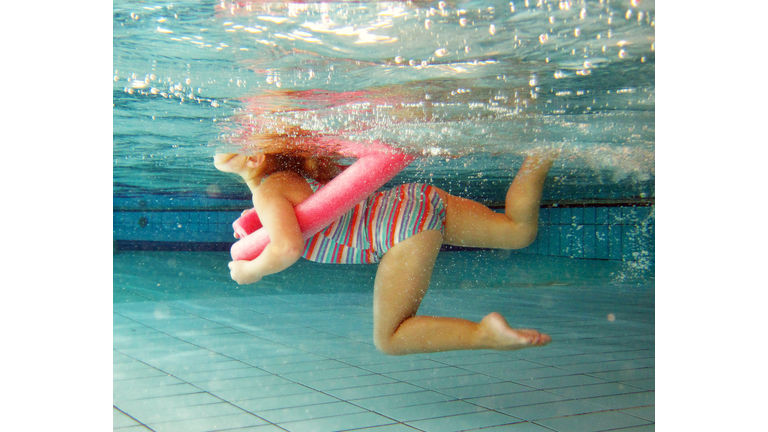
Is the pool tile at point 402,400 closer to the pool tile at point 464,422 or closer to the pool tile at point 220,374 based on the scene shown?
the pool tile at point 464,422

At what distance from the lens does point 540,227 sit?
55.6ft

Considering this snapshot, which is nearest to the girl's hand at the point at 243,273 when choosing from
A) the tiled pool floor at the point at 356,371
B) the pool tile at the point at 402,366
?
the tiled pool floor at the point at 356,371

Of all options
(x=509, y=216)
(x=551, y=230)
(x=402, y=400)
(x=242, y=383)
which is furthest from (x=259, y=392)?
(x=551, y=230)

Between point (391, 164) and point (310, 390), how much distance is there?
175cm

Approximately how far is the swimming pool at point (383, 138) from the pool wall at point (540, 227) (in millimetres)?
6729

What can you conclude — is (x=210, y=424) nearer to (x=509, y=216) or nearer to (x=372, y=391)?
(x=372, y=391)

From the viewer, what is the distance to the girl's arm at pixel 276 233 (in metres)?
2.75

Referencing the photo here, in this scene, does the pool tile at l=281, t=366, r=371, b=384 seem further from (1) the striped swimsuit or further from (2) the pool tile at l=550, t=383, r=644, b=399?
(2) the pool tile at l=550, t=383, r=644, b=399

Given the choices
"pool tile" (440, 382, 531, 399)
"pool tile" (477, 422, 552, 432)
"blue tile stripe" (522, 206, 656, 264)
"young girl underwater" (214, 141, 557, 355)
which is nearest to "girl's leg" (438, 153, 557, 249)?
"young girl underwater" (214, 141, 557, 355)

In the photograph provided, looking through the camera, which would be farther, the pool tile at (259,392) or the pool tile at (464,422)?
the pool tile at (259,392)

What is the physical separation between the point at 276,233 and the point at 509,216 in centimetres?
131

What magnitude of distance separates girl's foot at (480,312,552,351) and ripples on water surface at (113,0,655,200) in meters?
1.25

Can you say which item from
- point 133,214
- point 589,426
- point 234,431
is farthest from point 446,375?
point 133,214
